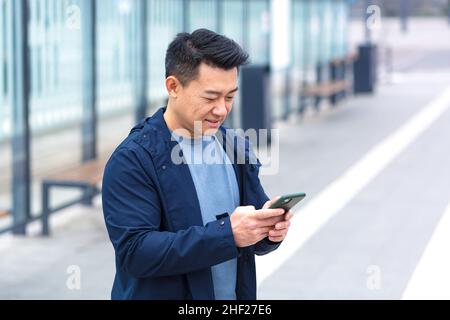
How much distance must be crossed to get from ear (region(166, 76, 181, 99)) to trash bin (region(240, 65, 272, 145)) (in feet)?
31.3

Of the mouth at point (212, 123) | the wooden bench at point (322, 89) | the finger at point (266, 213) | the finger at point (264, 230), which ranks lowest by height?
the wooden bench at point (322, 89)

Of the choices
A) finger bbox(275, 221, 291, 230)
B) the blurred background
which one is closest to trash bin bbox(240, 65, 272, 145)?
the blurred background

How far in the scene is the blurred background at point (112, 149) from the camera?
6469mm

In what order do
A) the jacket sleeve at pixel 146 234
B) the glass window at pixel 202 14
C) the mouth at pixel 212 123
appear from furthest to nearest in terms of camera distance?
the glass window at pixel 202 14, the mouth at pixel 212 123, the jacket sleeve at pixel 146 234

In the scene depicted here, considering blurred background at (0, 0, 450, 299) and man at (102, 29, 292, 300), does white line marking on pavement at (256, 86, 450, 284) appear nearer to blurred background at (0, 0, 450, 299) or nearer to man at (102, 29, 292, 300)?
blurred background at (0, 0, 450, 299)

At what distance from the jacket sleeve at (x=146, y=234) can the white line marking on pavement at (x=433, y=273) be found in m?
3.71

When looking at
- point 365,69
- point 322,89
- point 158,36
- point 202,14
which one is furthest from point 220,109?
point 365,69

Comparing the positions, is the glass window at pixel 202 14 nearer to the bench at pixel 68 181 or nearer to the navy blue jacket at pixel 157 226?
the bench at pixel 68 181

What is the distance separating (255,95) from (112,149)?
341 centimetres

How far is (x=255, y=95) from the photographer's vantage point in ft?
39.9

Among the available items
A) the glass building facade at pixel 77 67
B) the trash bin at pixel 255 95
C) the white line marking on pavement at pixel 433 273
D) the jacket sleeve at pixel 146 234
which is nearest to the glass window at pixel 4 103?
the glass building facade at pixel 77 67

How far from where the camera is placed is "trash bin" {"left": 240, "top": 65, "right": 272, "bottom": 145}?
39.7 feet

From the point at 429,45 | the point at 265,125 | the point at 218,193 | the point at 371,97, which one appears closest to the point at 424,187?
the point at 265,125

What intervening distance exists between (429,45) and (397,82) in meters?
16.6
